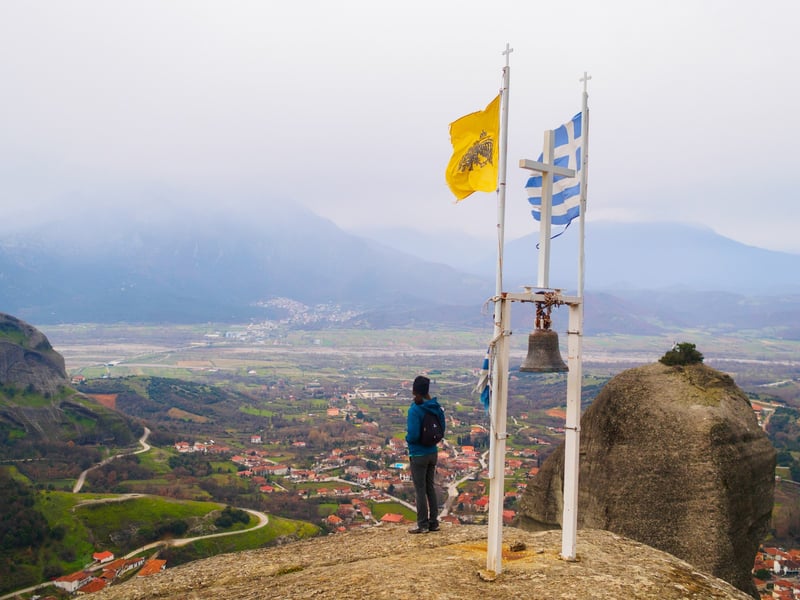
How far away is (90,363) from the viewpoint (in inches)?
6900

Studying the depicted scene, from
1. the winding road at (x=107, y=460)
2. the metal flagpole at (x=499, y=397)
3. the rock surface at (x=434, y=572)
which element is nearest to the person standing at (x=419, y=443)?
the rock surface at (x=434, y=572)

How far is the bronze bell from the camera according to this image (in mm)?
9688

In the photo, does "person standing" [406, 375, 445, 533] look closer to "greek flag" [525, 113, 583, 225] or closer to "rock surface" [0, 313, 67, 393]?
"greek flag" [525, 113, 583, 225]

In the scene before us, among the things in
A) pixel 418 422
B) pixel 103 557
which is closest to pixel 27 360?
pixel 103 557

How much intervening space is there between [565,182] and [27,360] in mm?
87110

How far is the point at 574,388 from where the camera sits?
396 inches

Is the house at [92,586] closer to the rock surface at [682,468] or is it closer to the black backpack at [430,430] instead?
the rock surface at [682,468]

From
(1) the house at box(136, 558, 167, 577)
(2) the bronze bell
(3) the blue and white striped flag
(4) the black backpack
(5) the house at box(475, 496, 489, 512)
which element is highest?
(2) the bronze bell

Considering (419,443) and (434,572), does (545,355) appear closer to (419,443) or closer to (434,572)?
(419,443)

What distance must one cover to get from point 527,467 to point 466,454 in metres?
12.8

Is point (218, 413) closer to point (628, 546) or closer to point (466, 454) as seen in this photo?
point (466, 454)

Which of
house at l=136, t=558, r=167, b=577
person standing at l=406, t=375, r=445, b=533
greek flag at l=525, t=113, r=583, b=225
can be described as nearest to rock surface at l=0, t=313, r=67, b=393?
house at l=136, t=558, r=167, b=577

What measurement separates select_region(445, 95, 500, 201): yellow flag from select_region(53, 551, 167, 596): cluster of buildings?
3205cm

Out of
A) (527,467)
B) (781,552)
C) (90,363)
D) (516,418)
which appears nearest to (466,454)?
(527,467)
